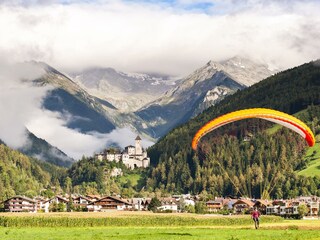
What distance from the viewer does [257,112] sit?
85.1 metres

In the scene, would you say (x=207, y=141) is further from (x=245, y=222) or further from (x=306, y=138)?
(x=245, y=222)

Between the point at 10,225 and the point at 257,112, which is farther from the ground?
the point at 257,112

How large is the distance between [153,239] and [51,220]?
63930mm

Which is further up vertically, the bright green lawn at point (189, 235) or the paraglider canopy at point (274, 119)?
the paraglider canopy at point (274, 119)

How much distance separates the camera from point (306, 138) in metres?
84.4

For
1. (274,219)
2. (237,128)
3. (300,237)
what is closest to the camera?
(300,237)

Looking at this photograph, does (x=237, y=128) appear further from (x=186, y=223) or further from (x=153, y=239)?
(x=186, y=223)

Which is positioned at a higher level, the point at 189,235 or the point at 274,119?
the point at 274,119

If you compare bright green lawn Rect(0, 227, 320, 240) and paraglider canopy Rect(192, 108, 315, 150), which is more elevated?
paraglider canopy Rect(192, 108, 315, 150)

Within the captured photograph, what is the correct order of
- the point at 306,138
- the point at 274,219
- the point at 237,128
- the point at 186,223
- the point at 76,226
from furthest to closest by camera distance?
the point at 274,219 < the point at 186,223 < the point at 76,226 < the point at 237,128 < the point at 306,138

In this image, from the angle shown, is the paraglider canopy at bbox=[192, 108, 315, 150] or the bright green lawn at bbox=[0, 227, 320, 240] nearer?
the bright green lawn at bbox=[0, 227, 320, 240]

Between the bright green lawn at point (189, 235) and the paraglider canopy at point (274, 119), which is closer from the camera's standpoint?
the bright green lawn at point (189, 235)

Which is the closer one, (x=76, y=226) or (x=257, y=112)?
(x=257, y=112)

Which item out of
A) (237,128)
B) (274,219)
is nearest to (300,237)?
(237,128)
